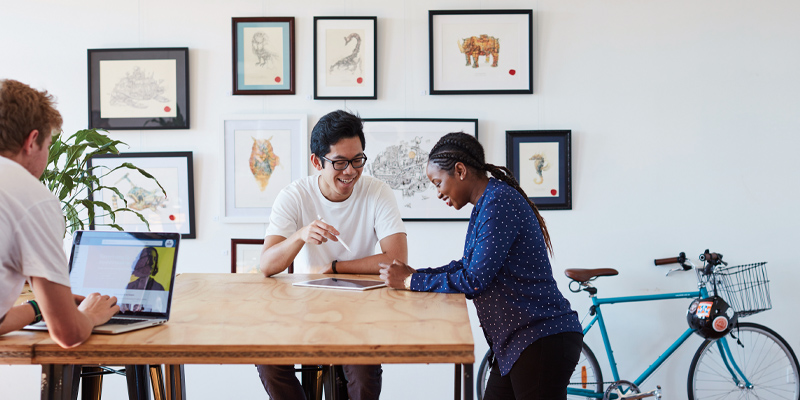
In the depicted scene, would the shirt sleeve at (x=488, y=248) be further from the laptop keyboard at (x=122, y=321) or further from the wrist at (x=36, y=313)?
the wrist at (x=36, y=313)

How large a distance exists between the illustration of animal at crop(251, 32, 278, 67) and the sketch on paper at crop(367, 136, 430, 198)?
77 cm

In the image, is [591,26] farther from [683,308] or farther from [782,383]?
[782,383]

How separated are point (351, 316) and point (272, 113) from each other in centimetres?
203

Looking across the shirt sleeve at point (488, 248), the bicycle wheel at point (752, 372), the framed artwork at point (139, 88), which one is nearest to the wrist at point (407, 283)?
the shirt sleeve at point (488, 248)

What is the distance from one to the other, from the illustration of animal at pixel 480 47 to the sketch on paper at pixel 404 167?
51 centimetres

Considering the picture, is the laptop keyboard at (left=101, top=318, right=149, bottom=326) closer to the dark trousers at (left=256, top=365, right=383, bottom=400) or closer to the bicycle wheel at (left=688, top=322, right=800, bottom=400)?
the dark trousers at (left=256, top=365, right=383, bottom=400)

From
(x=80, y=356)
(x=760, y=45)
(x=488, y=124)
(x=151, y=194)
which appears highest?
(x=760, y=45)

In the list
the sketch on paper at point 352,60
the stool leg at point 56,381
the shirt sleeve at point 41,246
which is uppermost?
the sketch on paper at point 352,60

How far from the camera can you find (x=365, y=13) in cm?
330

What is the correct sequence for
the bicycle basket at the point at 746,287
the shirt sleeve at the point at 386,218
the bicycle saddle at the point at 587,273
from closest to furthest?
the shirt sleeve at the point at 386,218 < the bicycle saddle at the point at 587,273 < the bicycle basket at the point at 746,287

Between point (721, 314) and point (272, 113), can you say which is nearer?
point (721, 314)

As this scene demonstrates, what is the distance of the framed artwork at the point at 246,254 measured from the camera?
3.36 meters

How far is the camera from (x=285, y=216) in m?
2.39

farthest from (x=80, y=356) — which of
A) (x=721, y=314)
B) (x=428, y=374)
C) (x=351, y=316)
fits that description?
(x=721, y=314)
